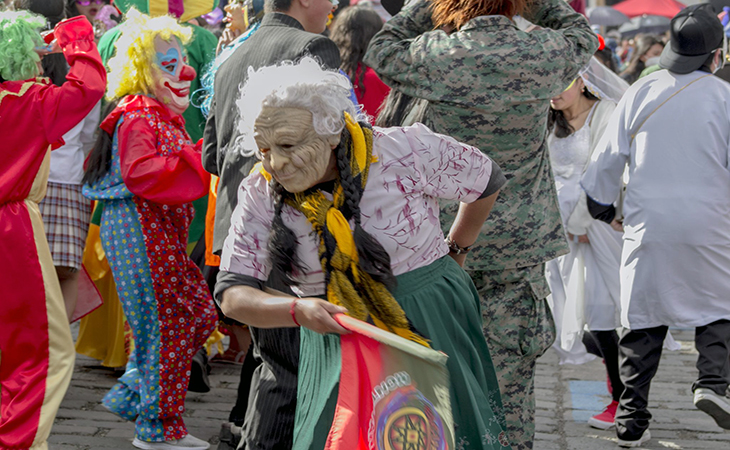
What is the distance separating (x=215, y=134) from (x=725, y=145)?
93.9 inches

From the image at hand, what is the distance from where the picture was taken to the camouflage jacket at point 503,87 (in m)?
3.22

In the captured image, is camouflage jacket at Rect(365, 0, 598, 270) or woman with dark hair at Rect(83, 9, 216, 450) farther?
woman with dark hair at Rect(83, 9, 216, 450)

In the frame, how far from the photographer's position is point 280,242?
2.39m

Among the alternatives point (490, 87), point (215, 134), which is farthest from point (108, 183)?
point (490, 87)

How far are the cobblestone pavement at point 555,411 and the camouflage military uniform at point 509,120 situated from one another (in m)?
1.04

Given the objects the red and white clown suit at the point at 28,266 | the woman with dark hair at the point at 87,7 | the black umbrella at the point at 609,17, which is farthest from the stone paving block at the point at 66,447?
the black umbrella at the point at 609,17

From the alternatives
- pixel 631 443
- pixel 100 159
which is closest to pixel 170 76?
pixel 100 159

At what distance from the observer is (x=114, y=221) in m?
4.23

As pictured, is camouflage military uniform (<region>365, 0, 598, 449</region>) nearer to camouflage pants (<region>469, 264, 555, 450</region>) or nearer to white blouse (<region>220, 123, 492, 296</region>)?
camouflage pants (<region>469, 264, 555, 450</region>)

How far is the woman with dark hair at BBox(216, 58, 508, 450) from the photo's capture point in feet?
7.65

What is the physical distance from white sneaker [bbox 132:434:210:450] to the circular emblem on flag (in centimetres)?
219

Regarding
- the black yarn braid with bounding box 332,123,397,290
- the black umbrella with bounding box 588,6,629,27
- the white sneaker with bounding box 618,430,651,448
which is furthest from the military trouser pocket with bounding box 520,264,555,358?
the black umbrella with bounding box 588,6,629,27

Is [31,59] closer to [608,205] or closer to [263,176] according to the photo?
[263,176]

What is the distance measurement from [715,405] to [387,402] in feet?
7.73
